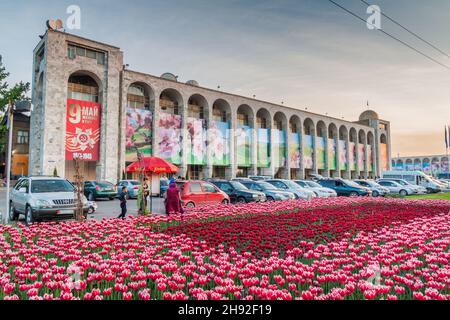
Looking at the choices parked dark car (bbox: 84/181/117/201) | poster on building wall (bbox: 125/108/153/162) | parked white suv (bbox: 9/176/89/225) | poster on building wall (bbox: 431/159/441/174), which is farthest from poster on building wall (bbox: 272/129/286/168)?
poster on building wall (bbox: 431/159/441/174)

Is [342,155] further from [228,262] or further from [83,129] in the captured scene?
[228,262]

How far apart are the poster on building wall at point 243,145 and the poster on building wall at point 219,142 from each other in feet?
6.41

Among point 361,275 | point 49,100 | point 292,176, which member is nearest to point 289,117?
point 292,176

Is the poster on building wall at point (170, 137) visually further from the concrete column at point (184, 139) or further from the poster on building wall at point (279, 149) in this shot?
the poster on building wall at point (279, 149)

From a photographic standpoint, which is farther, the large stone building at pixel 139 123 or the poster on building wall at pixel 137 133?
the poster on building wall at pixel 137 133

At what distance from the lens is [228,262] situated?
4750 mm

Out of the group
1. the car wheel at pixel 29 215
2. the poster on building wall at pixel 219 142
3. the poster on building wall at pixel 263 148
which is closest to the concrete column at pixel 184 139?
the poster on building wall at pixel 219 142

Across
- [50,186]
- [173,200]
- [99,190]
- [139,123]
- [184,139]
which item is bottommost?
[99,190]

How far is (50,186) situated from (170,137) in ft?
94.6

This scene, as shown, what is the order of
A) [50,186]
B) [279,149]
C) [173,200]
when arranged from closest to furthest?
[173,200]
[50,186]
[279,149]

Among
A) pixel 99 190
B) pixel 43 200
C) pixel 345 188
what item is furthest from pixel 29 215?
pixel 345 188

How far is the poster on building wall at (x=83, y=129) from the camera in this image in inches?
1314

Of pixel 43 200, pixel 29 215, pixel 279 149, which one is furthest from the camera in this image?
pixel 279 149
